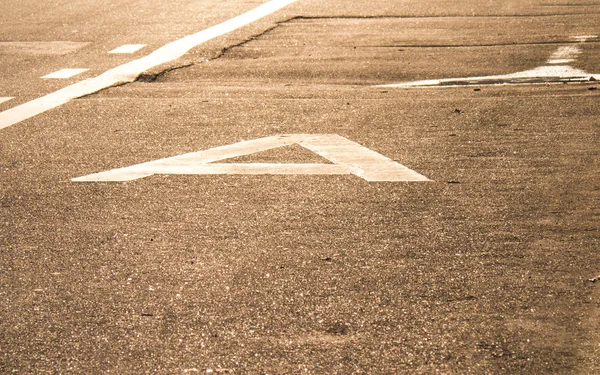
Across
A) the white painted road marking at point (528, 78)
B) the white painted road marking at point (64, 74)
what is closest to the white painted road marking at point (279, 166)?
the white painted road marking at point (528, 78)

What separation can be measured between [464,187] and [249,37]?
6925mm

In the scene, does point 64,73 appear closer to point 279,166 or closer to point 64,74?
point 64,74

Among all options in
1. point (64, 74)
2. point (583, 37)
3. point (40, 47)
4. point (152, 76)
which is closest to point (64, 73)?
point (64, 74)

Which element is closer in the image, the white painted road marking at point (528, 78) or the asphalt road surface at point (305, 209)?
the asphalt road surface at point (305, 209)

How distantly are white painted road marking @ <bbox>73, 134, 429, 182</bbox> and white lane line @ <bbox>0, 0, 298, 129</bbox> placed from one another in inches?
86.8

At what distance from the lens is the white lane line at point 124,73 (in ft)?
30.1

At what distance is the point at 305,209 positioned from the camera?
19.9 feet

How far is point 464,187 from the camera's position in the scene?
6.38 metres

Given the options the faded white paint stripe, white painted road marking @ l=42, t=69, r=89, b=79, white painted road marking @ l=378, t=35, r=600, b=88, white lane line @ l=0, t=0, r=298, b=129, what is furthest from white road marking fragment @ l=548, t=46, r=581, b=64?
white painted road marking @ l=42, t=69, r=89, b=79

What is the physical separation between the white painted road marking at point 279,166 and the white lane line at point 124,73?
2.20 meters

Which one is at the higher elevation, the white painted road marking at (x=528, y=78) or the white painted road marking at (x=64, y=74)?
the white painted road marking at (x=64, y=74)

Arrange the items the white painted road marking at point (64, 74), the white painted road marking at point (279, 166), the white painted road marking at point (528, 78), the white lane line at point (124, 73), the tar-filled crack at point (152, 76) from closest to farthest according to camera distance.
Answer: the white painted road marking at point (279, 166)
the white lane line at point (124, 73)
the white painted road marking at point (528, 78)
the tar-filled crack at point (152, 76)
the white painted road marking at point (64, 74)

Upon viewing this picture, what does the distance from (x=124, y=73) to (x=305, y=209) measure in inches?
210

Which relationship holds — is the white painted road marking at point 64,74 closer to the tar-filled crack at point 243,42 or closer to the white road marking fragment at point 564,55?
the tar-filled crack at point 243,42
